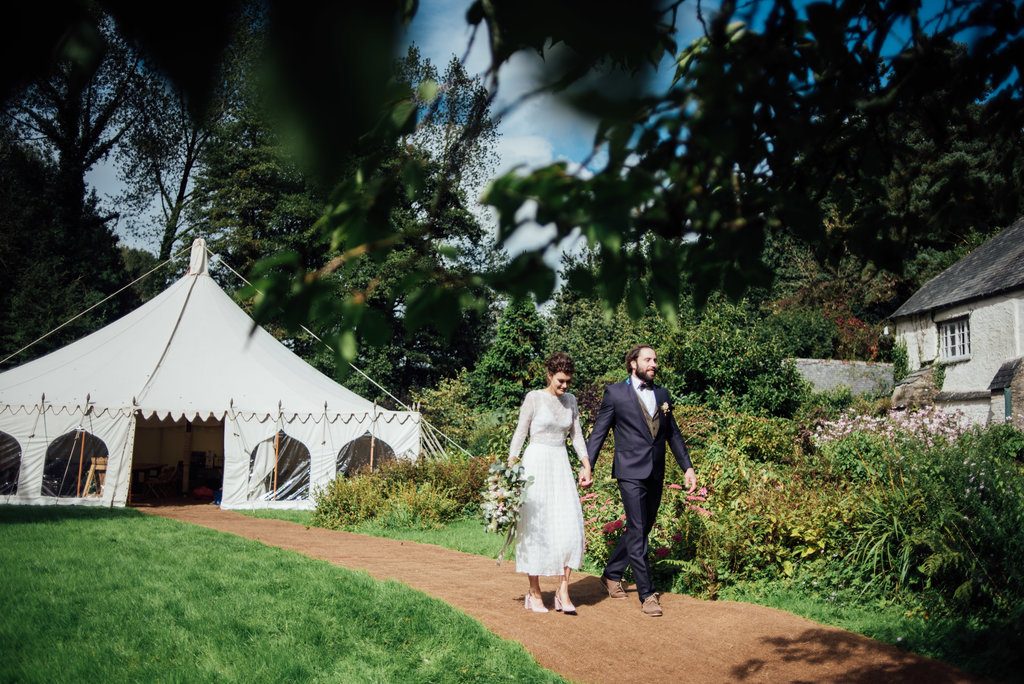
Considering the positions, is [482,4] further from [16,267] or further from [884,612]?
[16,267]

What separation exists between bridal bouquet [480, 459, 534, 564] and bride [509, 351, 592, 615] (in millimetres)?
62

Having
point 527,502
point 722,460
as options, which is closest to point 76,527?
point 527,502

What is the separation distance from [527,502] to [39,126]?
Answer: 17.9 ft

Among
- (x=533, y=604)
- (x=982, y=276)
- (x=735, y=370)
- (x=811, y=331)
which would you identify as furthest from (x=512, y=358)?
(x=533, y=604)

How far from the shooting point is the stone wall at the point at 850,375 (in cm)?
2361

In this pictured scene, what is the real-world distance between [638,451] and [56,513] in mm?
10696

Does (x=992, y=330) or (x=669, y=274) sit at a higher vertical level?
(x=992, y=330)

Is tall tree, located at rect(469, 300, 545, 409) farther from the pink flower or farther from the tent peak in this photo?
the pink flower

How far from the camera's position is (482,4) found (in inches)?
46.3

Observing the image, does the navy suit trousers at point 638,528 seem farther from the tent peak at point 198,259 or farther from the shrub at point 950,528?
the tent peak at point 198,259

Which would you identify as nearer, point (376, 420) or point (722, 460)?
point (722, 460)

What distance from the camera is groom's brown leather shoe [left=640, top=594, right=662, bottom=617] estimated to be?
5828 mm

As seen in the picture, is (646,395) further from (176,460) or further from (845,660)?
(176,460)

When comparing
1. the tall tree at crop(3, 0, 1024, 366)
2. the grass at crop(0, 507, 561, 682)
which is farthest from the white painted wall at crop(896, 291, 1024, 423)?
the tall tree at crop(3, 0, 1024, 366)
